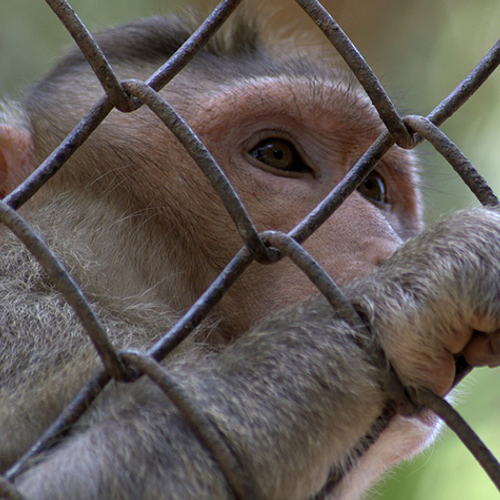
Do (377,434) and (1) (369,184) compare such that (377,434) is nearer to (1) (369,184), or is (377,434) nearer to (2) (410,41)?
(1) (369,184)

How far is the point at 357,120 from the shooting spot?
2.88 meters

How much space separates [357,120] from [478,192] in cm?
128

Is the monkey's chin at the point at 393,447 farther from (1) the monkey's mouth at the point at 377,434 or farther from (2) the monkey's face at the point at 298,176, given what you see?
(2) the monkey's face at the point at 298,176

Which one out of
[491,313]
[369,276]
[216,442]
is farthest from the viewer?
[369,276]

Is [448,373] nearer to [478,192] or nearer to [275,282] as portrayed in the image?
[478,192]

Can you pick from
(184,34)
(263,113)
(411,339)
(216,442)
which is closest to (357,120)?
(263,113)

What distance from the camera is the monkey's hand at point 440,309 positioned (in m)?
1.60

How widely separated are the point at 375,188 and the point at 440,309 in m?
1.40

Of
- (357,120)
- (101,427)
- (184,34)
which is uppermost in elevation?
(184,34)

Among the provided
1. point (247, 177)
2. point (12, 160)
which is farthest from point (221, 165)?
point (12, 160)

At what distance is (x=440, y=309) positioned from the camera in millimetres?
1620

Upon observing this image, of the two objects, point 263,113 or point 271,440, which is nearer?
point 271,440

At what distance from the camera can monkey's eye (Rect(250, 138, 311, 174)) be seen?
2.62m

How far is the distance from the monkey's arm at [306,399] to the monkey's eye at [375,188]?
3.94 feet
